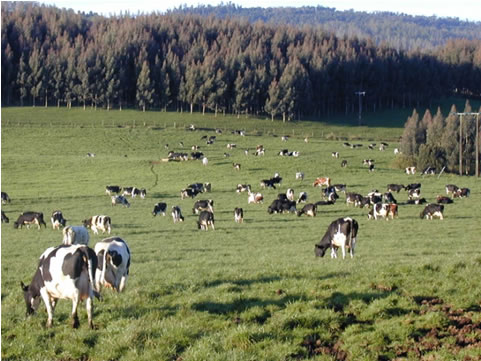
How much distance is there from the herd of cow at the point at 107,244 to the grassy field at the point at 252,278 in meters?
0.38

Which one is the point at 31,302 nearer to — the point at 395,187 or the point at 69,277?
the point at 69,277

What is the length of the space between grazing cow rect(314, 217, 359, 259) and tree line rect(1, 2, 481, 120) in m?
83.9

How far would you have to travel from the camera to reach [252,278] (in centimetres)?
1315

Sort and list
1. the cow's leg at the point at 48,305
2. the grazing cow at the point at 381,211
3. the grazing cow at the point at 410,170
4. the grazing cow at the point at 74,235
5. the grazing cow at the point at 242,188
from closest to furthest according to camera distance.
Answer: the cow's leg at the point at 48,305 < the grazing cow at the point at 74,235 < the grazing cow at the point at 381,211 < the grazing cow at the point at 242,188 < the grazing cow at the point at 410,170

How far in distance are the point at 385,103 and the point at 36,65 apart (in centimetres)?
6527

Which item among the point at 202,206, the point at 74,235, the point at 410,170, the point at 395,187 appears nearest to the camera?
the point at 74,235

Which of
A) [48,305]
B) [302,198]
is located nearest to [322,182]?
[302,198]

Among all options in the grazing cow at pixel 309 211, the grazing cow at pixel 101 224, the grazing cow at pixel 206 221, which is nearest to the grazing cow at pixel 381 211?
the grazing cow at pixel 309 211

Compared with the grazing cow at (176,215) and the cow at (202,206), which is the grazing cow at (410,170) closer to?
the cow at (202,206)

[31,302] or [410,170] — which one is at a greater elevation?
[31,302]

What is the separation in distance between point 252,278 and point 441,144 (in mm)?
53641

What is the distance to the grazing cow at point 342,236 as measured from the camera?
1856 cm

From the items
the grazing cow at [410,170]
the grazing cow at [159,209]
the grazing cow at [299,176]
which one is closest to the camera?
the grazing cow at [159,209]

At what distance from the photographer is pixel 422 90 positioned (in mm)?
135250
